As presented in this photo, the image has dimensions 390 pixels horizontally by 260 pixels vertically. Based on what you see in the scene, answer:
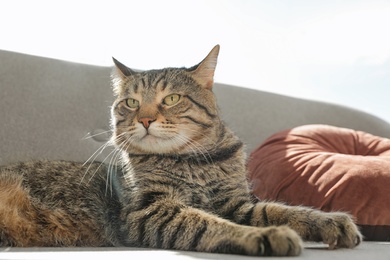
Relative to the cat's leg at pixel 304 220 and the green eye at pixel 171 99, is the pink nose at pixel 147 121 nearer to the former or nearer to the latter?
the green eye at pixel 171 99

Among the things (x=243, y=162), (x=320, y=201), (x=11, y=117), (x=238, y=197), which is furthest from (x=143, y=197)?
(x=11, y=117)

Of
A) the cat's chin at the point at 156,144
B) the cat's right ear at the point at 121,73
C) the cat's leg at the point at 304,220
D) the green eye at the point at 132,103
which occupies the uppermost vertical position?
the cat's right ear at the point at 121,73

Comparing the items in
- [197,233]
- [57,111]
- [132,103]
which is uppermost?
[132,103]

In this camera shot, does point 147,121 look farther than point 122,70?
No

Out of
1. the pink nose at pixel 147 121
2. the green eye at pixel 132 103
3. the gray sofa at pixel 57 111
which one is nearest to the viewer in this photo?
the pink nose at pixel 147 121

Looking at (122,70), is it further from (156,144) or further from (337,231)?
(337,231)

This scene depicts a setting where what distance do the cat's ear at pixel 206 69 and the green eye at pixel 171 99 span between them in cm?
11

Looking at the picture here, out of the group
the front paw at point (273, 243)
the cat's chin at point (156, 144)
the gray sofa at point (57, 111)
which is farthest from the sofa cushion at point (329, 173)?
the front paw at point (273, 243)

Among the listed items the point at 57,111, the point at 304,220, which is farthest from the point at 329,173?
the point at 57,111

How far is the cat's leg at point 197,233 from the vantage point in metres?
0.88

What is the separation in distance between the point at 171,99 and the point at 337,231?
594 mm

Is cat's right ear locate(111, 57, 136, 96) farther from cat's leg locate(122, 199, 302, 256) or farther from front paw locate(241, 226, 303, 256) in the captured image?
front paw locate(241, 226, 303, 256)

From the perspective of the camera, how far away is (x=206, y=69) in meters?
1.43

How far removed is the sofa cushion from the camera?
1.52 meters
